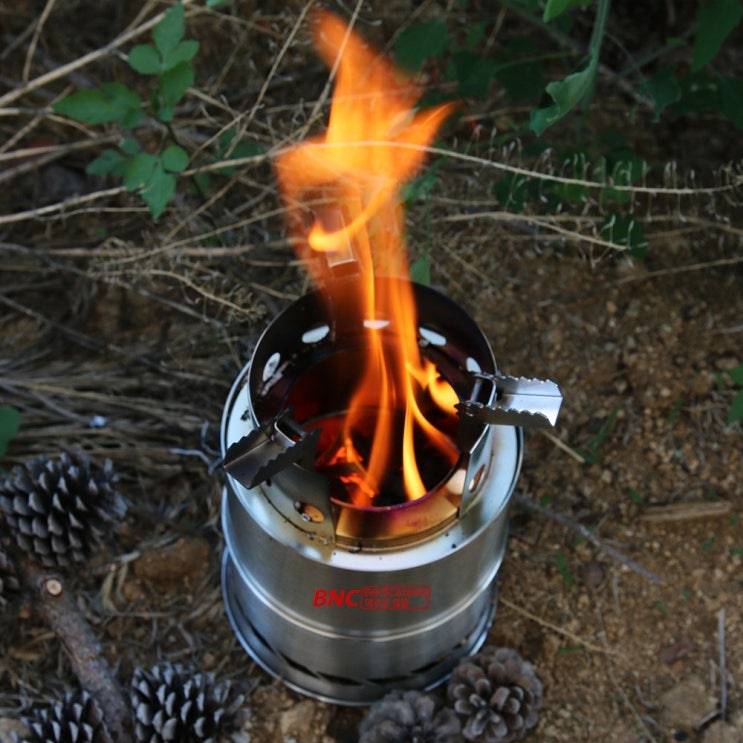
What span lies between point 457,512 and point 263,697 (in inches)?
23.2

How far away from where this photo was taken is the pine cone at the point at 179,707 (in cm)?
159

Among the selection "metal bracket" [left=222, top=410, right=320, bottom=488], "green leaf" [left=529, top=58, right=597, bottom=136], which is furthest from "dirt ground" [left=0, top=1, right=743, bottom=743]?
"metal bracket" [left=222, top=410, right=320, bottom=488]

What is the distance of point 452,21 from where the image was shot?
2426 millimetres

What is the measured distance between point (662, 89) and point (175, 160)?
0.90 meters

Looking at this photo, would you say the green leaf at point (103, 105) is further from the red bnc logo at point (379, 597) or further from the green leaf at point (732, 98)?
the green leaf at point (732, 98)

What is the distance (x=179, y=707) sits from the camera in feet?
5.25

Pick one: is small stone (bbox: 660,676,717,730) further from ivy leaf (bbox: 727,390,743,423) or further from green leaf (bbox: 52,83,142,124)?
green leaf (bbox: 52,83,142,124)

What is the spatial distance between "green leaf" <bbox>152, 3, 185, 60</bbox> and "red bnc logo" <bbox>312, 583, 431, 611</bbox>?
100cm

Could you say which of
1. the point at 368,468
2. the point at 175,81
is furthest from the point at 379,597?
the point at 175,81

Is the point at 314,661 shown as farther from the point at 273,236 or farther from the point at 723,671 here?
the point at 273,236

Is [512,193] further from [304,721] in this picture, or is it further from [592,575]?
[304,721]

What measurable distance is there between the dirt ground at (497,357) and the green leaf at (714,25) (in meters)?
0.31

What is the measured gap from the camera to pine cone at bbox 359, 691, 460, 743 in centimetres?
158

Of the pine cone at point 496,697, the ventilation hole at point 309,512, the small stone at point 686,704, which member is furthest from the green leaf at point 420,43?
the small stone at point 686,704
